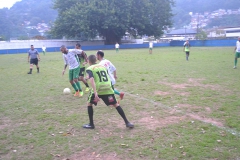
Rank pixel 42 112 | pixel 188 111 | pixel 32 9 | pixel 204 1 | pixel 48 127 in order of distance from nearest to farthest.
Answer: pixel 48 127, pixel 188 111, pixel 42 112, pixel 32 9, pixel 204 1

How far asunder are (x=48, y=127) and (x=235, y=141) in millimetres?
3936

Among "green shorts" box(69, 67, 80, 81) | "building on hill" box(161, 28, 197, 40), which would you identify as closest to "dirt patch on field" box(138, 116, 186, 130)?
"green shorts" box(69, 67, 80, 81)

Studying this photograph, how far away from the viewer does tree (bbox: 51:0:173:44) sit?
44.2 m

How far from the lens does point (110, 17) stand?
44781 mm

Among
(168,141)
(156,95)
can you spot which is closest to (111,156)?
(168,141)

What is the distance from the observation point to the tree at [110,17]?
44188 millimetres

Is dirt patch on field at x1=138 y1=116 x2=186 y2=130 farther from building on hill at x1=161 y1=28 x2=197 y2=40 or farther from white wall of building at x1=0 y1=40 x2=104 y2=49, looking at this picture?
building on hill at x1=161 y1=28 x2=197 y2=40

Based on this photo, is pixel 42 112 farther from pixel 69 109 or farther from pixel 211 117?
pixel 211 117

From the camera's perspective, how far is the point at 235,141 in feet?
14.6

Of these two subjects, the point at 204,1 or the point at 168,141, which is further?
the point at 204,1

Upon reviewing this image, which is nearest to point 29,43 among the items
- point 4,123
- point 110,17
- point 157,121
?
point 110,17

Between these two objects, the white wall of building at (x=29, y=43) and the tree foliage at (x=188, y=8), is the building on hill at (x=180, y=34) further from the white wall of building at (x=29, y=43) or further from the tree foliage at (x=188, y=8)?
the tree foliage at (x=188, y=8)

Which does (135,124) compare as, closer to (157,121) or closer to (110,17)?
(157,121)

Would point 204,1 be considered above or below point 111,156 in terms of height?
above
